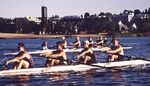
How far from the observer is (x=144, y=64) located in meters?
30.9

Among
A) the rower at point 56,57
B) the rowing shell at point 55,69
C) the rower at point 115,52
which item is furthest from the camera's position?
the rower at point 115,52

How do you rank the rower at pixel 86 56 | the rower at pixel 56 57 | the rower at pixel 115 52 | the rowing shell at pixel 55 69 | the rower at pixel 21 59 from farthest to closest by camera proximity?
1. the rower at pixel 115 52
2. the rower at pixel 86 56
3. the rower at pixel 56 57
4. the rower at pixel 21 59
5. the rowing shell at pixel 55 69

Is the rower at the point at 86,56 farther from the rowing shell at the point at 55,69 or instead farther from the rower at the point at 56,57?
the rower at the point at 56,57

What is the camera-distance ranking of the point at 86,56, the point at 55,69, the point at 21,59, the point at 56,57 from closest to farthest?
the point at 21,59 < the point at 55,69 < the point at 56,57 < the point at 86,56

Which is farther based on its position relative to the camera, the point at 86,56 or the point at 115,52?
the point at 115,52

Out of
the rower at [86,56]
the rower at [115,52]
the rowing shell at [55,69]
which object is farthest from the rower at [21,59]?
the rower at [115,52]

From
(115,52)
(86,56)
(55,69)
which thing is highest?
(115,52)

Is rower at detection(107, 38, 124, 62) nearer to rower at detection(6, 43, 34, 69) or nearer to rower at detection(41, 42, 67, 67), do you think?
rower at detection(41, 42, 67, 67)

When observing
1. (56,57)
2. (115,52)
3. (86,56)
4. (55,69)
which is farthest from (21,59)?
(115,52)

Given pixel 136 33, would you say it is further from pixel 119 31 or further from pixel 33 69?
pixel 33 69

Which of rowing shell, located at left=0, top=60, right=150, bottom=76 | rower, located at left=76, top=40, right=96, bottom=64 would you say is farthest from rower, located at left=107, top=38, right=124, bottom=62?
rower, located at left=76, top=40, right=96, bottom=64

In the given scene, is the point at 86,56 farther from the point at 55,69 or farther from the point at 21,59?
the point at 21,59

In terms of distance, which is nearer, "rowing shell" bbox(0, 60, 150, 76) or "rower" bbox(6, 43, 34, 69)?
"rowing shell" bbox(0, 60, 150, 76)

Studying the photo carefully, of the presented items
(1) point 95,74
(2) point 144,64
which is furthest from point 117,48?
(1) point 95,74
